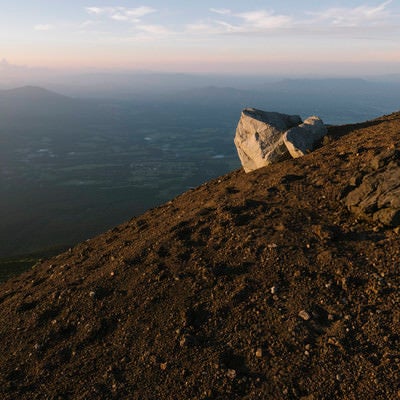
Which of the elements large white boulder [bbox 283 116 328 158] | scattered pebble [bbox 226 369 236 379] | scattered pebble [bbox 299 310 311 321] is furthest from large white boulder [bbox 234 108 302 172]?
scattered pebble [bbox 226 369 236 379]

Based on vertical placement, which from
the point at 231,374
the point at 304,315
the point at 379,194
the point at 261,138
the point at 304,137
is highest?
the point at 304,137

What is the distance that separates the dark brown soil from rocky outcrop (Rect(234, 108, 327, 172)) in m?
4.97

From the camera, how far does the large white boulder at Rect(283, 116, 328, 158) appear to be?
24.3 meters

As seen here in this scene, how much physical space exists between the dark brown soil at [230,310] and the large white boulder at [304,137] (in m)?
4.32

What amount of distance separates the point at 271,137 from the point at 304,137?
7.74 ft

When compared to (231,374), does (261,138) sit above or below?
above

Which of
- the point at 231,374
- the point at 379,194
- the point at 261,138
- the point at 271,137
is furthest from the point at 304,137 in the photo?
the point at 231,374

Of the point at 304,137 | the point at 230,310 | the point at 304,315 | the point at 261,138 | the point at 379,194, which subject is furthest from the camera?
the point at 261,138

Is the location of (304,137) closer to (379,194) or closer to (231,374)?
(379,194)

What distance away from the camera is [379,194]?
51.7ft

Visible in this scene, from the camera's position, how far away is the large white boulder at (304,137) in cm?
2428

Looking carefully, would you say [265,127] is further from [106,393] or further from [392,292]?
[106,393]

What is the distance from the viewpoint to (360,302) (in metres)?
12.3

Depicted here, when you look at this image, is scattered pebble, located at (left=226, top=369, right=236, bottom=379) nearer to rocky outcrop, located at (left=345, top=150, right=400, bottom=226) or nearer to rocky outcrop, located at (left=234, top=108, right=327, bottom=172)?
rocky outcrop, located at (left=345, top=150, right=400, bottom=226)
